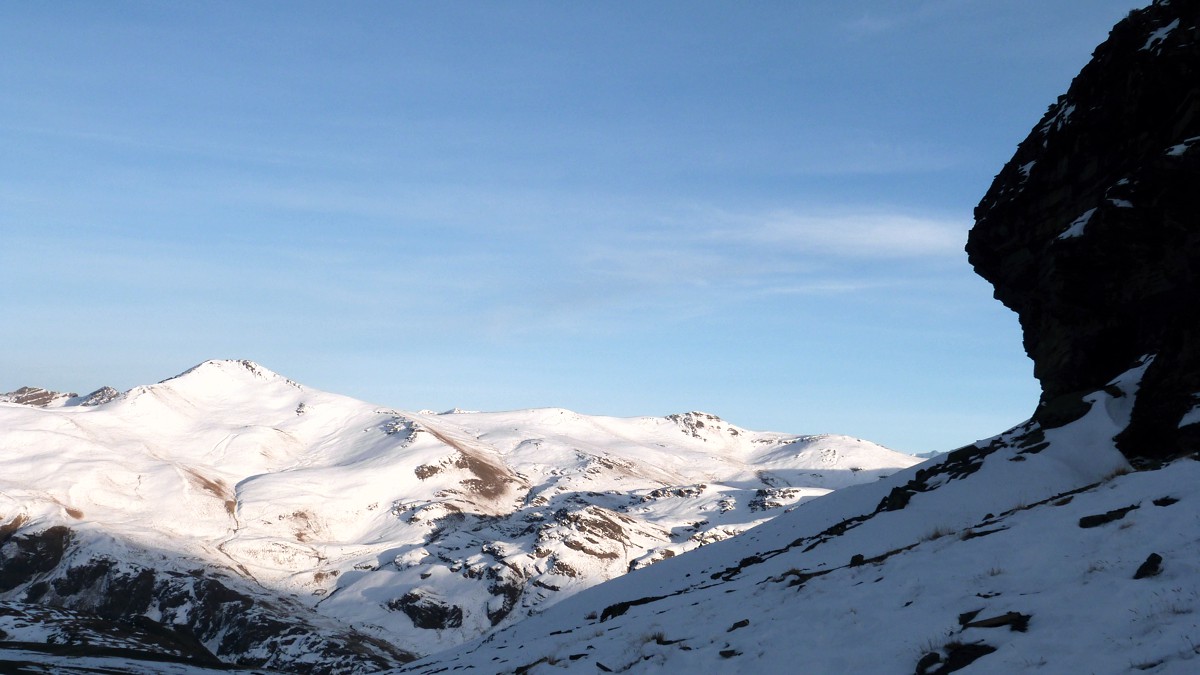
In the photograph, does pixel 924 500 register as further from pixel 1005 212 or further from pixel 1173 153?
pixel 1005 212

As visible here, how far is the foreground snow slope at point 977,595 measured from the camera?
11.3m

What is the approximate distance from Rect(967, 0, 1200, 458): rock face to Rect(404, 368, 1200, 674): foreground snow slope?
281 cm

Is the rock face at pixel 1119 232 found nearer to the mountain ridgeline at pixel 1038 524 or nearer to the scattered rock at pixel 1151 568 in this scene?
the mountain ridgeline at pixel 1038 524

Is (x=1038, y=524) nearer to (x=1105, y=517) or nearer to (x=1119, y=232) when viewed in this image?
(x=1105, y=517)

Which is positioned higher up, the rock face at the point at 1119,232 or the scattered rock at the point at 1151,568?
the rock face at the point at 1119,232

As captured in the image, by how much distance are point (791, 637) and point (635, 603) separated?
13886mm

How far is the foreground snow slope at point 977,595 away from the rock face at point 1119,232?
2806 mm

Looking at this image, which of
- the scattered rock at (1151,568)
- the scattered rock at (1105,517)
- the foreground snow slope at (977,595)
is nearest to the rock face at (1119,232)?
the foreground snow slope at (977,595)

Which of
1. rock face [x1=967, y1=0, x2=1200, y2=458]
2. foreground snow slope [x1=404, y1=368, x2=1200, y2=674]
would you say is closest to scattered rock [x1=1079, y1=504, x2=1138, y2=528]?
foreground snow slope [x1=404, y1=368, x2=1200, y2=674]

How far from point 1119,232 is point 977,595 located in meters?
22.0

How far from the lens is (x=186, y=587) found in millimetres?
154500

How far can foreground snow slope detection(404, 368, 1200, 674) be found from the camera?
446 inches

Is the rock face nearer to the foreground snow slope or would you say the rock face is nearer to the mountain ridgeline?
the mountain ridgeline

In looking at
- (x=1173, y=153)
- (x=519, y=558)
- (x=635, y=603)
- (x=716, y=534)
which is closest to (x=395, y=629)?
(x=519, y=558)
